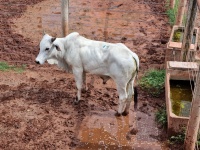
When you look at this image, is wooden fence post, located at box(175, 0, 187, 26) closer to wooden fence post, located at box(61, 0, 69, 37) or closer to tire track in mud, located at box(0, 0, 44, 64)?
wooden fence post, located at box(61, 0, 69, 37)

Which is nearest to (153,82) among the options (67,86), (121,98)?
(121,98)

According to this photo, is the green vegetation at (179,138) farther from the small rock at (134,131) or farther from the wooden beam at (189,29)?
the wooden beam at (189,29)

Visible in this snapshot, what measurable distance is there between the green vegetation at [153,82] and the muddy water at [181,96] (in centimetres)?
31

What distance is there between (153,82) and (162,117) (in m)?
1.14

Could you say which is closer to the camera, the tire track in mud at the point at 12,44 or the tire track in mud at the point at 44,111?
the tire track in mud at the point at 44,111

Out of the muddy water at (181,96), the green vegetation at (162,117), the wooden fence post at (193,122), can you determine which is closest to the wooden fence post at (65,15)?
the muddy water at (181,96)

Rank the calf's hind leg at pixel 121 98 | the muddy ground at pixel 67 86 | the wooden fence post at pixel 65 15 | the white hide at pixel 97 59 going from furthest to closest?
the wooden fence post at pixel 65 15
the calf's hind leg at pixel 121 98
the white hide at pixel 97 59
the muddy ground at pixel 67 86

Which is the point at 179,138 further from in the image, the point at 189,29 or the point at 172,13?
the point at 172,13

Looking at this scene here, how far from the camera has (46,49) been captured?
6.57 metres

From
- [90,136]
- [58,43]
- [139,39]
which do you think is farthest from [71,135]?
[139,39]

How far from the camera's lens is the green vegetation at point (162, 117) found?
640 cm

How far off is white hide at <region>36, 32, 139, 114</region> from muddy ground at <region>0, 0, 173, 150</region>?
1.37 ft

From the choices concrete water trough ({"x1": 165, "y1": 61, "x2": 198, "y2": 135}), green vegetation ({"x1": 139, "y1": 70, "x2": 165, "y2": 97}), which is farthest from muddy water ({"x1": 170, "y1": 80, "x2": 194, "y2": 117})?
green vegetation ({"x1": 139, "y1": 70, "x2": 165, "y2": 97})

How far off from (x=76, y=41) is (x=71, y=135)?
62.7 inches
